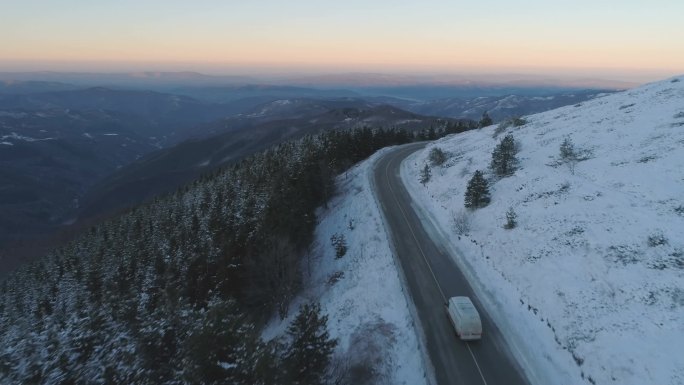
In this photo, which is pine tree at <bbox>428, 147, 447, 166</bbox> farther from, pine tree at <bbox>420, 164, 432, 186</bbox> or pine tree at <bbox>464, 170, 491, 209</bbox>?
pine tree at <bbox>464, 170, 491, 209</bbox>

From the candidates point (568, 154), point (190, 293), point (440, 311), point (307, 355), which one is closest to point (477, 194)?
point (568, 154)

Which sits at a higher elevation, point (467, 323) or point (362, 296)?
point (467, 323)

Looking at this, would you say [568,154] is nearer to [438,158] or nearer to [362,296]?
[438,158]

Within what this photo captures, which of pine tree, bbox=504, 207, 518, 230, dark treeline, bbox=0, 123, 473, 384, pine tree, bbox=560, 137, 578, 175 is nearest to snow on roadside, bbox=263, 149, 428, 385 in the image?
dark treeline, bbox=0, 123, 473, 384

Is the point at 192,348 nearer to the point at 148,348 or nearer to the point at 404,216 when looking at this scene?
the point at 148,348

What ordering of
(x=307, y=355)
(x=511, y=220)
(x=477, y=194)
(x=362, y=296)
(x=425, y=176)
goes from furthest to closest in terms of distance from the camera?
(x=425, y=176)
(x=477, y=194)
(x=511, y=220)
(x=362, y=296)
(x=307, y=355)

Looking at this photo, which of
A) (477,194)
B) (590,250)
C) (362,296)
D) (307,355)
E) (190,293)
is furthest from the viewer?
(477,194)

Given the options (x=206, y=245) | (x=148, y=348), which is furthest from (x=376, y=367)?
(x=206, y=245)
